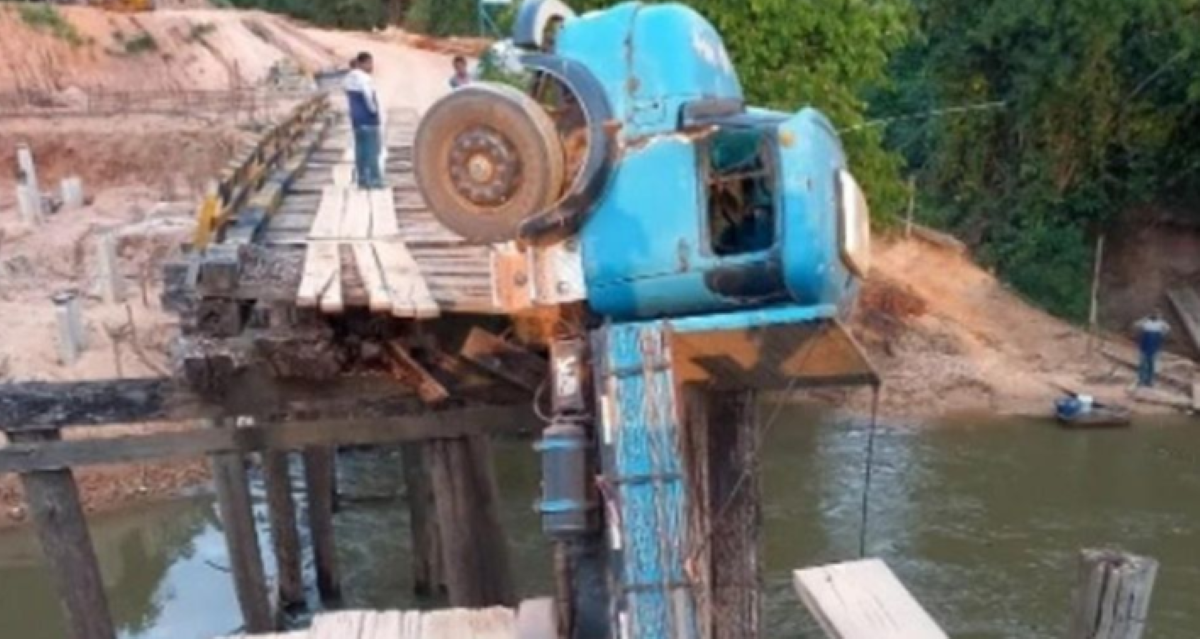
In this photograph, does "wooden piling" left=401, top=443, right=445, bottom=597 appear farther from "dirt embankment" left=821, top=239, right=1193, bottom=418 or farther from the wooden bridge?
"dirt embankment" left=821, top=239, right=1193, bottom=418

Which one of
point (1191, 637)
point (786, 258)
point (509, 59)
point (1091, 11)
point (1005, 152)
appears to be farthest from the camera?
point (1005, 152)

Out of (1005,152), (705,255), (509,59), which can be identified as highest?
(509,59)

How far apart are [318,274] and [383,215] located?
68.9 inches

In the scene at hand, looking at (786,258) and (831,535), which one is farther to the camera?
(831,535)

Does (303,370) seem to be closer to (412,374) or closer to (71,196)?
(412,374)

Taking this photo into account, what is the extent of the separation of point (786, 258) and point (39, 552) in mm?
11167

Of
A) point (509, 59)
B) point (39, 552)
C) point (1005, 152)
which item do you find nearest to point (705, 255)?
point (509, 59)

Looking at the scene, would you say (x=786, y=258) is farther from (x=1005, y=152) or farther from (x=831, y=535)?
(x=1005, y=152)

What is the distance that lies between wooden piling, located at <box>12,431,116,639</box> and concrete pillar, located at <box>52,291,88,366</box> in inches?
329

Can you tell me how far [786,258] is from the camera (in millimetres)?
5984

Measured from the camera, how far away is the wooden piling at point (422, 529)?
1214 cm

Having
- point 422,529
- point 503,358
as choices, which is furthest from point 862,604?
point 422,529

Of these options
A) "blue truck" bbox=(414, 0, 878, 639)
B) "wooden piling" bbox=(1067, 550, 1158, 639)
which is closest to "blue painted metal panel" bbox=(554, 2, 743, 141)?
"blue truck" bbox=(414, 0, 878, 639)

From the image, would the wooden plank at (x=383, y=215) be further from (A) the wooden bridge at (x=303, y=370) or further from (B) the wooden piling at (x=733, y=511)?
(B) the wooden piling at (x=733, y=511)
